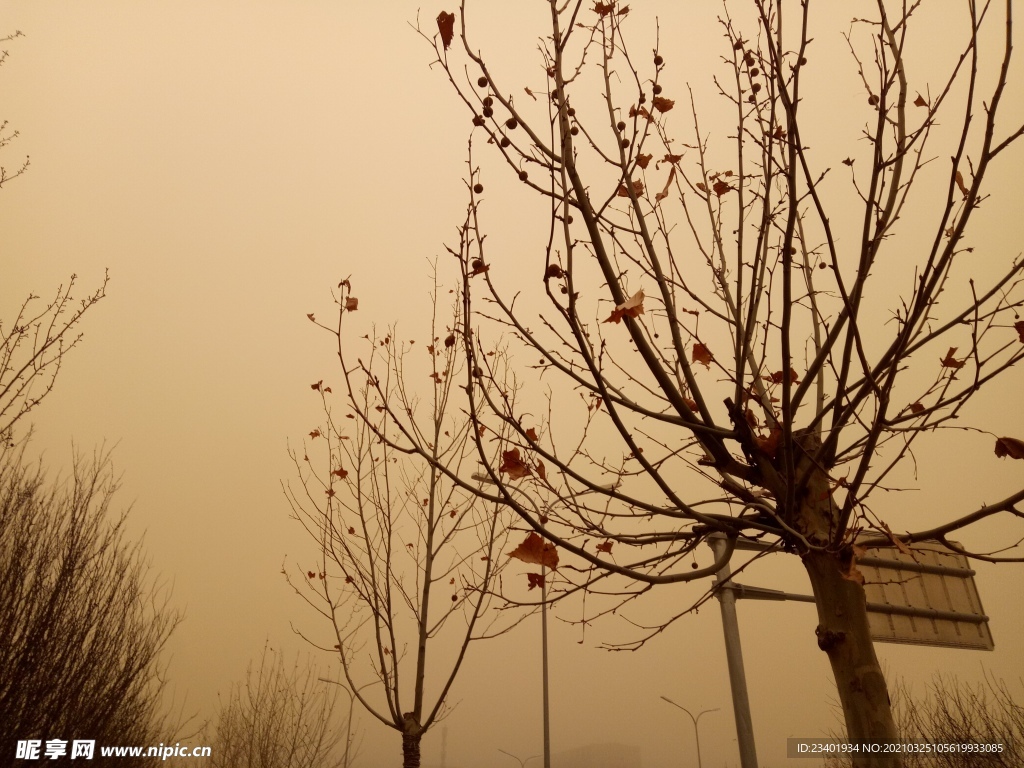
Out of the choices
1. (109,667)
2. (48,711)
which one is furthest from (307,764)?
(48,711)

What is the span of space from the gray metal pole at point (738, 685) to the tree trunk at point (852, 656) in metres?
1.41

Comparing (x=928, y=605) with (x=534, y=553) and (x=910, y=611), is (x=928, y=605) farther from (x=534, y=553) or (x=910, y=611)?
(x=534, y=553)

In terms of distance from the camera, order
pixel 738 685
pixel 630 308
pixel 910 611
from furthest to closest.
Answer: pixel 738 685, pixel 910 611, pixel 630 308

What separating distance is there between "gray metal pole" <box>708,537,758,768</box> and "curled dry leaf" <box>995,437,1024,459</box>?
1648mm

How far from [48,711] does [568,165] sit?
15.7 feet

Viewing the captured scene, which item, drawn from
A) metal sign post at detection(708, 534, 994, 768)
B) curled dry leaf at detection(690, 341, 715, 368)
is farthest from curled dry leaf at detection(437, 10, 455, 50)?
metal sign post at detection(708, 534, 994, 768)

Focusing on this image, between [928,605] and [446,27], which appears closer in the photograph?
[446,27]

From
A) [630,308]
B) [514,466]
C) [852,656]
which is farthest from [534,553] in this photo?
[852,656]

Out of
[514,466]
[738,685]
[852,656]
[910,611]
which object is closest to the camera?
[852,656]

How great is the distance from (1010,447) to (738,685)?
2.22 m

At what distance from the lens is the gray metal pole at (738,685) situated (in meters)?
3.41

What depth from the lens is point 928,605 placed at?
352 cm

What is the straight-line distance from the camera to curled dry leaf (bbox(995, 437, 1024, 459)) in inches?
68.9

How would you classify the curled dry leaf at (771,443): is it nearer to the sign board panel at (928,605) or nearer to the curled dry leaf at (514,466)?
the curled dry leaf at (514,466)
